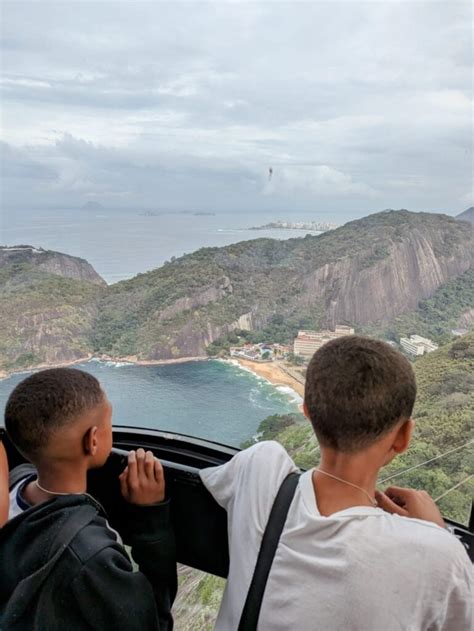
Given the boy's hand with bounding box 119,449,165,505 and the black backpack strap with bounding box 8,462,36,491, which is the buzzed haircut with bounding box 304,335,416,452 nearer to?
the boy's hand with bounding box 119,449,165,505

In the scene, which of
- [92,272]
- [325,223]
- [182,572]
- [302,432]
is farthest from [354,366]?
[92,272]

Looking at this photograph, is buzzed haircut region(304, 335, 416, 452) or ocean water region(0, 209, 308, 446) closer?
buzzed haircut region(304, 335, 416, 452)

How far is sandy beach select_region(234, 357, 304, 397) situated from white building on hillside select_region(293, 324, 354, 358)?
0.33 feet

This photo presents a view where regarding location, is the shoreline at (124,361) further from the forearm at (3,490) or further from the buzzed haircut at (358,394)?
the buzzed haircut at (358,394)

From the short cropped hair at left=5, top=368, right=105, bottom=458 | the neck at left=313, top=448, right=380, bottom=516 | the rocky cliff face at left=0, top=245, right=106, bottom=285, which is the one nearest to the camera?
the neck at left=313, top=448, right=380, bottom=516

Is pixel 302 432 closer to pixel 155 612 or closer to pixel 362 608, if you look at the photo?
pixel 155 612

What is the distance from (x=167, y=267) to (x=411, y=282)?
1033mm

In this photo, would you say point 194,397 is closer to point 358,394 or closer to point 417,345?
point 417,345

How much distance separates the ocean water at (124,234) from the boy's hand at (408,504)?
4.33 feet

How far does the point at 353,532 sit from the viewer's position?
973 millimetres

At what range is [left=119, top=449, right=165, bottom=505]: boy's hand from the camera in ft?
4.87

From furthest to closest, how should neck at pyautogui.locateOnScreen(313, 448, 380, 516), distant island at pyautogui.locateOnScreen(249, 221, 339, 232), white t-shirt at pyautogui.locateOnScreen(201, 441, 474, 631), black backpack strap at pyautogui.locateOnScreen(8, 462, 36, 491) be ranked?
distant island at pyautogui.locateOnScreen(249, 221, 339, 232) < black backpack strap at pyautogui.locateOnScreen(8, 462, 36, 491) < neck at pyautogui.locateOnScreen(313, 448, 380, 516) < white t-shirt at pyautogui.locateOnScreen(201, 441, 474, 631)

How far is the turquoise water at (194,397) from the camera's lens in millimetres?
1963

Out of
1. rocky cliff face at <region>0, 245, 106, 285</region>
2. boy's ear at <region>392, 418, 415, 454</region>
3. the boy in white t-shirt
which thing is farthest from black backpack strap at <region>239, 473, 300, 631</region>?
rocky cliff face at <region>0, 245, 106, 285</region>
